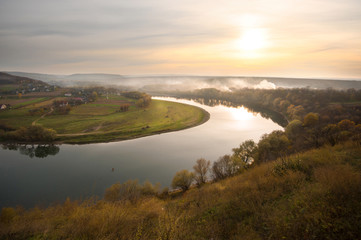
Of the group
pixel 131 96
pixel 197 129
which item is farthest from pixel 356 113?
pixel 131 96

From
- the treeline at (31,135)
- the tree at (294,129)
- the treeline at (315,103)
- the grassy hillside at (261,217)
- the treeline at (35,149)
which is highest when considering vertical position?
the treeline at (315,103)

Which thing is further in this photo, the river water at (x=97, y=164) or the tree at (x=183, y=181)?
the river water at (x=97, y=164)

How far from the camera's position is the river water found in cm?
1970

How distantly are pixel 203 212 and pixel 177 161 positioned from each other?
20.6m

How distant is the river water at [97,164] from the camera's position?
64.6 ft

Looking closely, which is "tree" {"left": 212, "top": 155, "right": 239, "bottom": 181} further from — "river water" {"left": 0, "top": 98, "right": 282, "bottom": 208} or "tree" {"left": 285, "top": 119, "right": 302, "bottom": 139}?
"tree" {"left": 285, "top": 119, "right": 302, "bottom": 139}

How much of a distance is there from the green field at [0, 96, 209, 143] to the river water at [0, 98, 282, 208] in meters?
3.70

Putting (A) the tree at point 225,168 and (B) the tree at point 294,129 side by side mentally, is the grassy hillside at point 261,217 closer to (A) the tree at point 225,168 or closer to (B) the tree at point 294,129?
(A) the tree at point 225,168

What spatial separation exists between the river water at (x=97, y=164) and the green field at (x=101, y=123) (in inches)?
146

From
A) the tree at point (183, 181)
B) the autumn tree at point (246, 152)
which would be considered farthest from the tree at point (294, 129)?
the tree at point (183, 181)

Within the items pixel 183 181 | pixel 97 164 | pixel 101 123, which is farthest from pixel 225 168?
pixel 101 123

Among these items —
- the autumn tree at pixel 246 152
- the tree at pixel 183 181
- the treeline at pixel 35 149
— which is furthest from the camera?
the treeline at pixel 35 149

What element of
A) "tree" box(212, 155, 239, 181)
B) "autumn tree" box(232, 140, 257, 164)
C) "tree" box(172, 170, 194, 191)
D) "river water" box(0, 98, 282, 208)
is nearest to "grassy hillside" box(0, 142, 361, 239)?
"river water" box(0, 98, 282, 208)

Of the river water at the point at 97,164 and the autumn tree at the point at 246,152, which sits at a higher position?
the autumn tree at the point at 246,152
